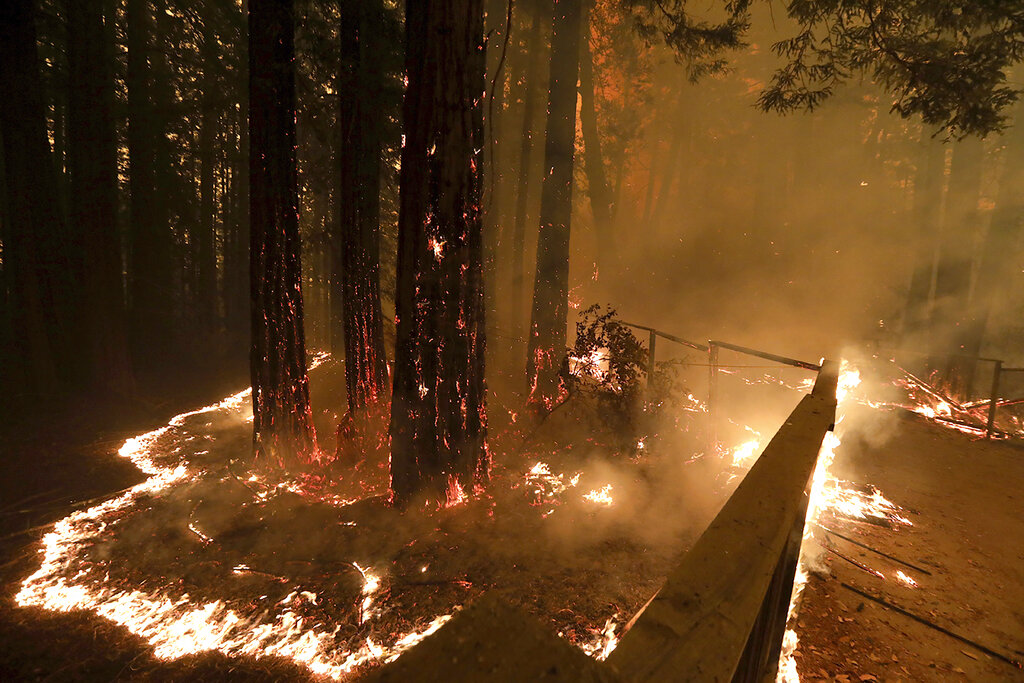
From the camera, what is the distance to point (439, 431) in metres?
5.74

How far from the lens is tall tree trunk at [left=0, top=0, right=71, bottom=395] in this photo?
8.05 meters

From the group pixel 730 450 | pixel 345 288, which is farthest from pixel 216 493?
pixel 730 450

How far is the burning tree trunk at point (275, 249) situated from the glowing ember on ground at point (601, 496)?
169 inches

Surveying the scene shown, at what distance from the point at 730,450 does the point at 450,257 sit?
6.32 meters

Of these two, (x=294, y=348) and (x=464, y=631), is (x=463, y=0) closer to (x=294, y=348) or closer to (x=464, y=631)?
(x=294, y=348)

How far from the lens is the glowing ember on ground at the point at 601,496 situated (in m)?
6.38

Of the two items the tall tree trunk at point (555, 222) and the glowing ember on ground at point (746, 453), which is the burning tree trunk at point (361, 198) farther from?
the glowing ember on ground at point (746, 453)

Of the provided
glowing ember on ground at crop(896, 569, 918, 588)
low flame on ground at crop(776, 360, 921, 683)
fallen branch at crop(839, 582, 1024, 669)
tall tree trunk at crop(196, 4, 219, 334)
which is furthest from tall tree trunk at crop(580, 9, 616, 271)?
fallen branch at crop(839, 582, 1024, 669)

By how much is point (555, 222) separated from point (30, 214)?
9.93m

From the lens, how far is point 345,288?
816 centimetres

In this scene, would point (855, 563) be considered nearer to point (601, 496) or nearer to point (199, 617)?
point (601, 496)

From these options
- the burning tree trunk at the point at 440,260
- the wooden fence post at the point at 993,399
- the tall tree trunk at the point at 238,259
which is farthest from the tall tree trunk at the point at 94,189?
the wooden fence post at the point at 993,399

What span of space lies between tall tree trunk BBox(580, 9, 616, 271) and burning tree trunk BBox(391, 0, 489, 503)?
392 inches

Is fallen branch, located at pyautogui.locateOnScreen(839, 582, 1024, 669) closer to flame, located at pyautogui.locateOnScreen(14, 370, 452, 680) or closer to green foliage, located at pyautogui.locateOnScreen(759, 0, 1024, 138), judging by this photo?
flame, located at pyautogui.locateOnScreen(14, 370, 452, 680)
